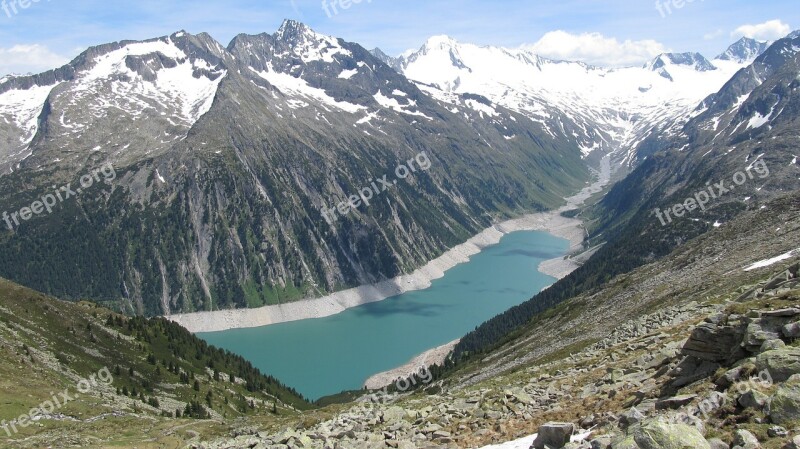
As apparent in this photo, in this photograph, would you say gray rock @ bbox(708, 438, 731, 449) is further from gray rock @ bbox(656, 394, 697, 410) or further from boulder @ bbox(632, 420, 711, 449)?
gray rock @ bbox(656, 394, 697, 410)

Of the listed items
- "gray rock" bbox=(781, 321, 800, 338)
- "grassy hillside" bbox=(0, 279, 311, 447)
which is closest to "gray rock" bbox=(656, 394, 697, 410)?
"gray rock" bbox=(781, 321, 800, 338)

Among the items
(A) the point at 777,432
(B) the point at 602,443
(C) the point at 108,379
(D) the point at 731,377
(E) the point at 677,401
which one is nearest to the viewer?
(A) the point at 777,432

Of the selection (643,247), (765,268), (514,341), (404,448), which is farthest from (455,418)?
(643,247)

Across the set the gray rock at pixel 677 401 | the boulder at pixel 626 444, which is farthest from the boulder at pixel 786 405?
the boulder at pixel 626 444

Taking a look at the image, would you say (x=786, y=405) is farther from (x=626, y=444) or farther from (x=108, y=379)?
(x=108, y=379)

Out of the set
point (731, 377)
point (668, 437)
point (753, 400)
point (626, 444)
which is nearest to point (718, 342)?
point (731, 377)

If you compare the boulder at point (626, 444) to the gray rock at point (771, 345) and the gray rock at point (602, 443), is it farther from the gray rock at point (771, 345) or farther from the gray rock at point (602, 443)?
the gray rock at point (771, 345)

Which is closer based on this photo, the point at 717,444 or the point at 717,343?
the point at 717,444

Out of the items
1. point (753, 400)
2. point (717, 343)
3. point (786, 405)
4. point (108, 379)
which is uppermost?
point (108, 379)
